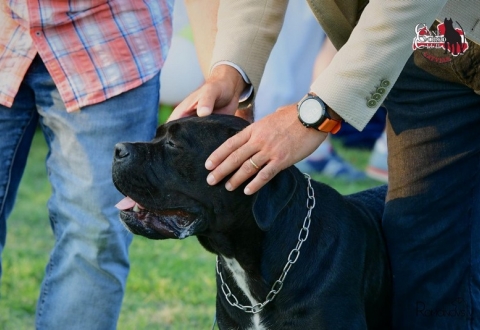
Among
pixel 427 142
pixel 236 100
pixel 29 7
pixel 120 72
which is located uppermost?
pixel 29 7

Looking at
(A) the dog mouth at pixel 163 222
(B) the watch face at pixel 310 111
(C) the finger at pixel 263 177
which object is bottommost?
(A) the dog mouth at pixel 163 222

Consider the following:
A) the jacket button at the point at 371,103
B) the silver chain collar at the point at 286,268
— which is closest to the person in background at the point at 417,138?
the jacket button at the point at 371,103

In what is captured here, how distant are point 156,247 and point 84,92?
271 cm

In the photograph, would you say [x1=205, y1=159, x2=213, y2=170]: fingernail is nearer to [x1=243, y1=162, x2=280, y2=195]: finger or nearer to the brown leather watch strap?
[x1=243, y1=162, x2=280, y2=195]: finger

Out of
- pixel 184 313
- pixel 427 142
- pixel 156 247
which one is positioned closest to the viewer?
pixel 427 142

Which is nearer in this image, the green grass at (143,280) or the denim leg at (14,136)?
the denim leg at (14,136)

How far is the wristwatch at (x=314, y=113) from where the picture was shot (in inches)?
109

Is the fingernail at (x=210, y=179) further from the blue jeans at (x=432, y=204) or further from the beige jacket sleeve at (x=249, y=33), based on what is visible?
the blue jeans at (x=432, y=204)

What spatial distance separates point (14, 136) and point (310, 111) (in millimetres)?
1434

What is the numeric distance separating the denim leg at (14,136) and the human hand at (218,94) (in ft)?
2.25

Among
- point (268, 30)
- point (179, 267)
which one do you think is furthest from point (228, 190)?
point (179, 267)

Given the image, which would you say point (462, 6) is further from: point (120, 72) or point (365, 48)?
point (120, 72)

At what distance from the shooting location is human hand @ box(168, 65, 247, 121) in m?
3.23

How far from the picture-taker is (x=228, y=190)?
300cm
